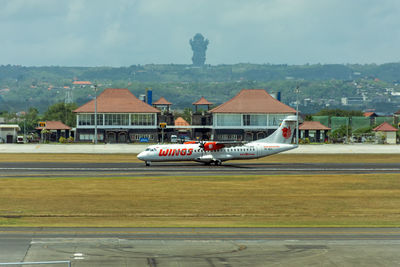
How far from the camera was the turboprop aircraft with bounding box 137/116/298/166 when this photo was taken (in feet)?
231

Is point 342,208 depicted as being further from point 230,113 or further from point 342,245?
point 230,113

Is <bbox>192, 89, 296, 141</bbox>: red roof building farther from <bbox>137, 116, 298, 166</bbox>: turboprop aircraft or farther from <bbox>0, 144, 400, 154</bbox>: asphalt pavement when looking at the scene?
<bbox>137, 116, 298, 166</bbox>: turboprop aircraft

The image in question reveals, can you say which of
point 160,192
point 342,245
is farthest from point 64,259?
point 160,192

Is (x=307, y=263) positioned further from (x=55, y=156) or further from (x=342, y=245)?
(x=55, y=156)

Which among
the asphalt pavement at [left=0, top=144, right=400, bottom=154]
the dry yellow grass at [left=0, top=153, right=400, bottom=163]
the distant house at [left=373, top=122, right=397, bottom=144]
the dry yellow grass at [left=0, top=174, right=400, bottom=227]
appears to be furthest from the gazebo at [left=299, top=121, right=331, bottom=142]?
the dry yellow grass at [left=0, top=174, right=400, bottom=227]

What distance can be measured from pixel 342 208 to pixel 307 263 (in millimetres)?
17897

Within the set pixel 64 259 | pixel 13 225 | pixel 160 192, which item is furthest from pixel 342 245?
pixel 160 192

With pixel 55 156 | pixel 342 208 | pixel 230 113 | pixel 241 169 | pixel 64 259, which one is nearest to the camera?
pixel 64 259

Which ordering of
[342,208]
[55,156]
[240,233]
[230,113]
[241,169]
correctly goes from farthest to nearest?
[230,113]
[55,156]
[241,169]
[342,208]
[240,233]

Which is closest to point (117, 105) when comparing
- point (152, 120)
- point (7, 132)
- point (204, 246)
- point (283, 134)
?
point (152, 120)

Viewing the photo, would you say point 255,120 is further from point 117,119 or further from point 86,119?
point 86,119

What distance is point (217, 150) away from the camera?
72625 millimetres

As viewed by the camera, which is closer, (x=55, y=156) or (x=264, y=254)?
(x=264, y=254)

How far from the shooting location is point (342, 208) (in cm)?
4200
